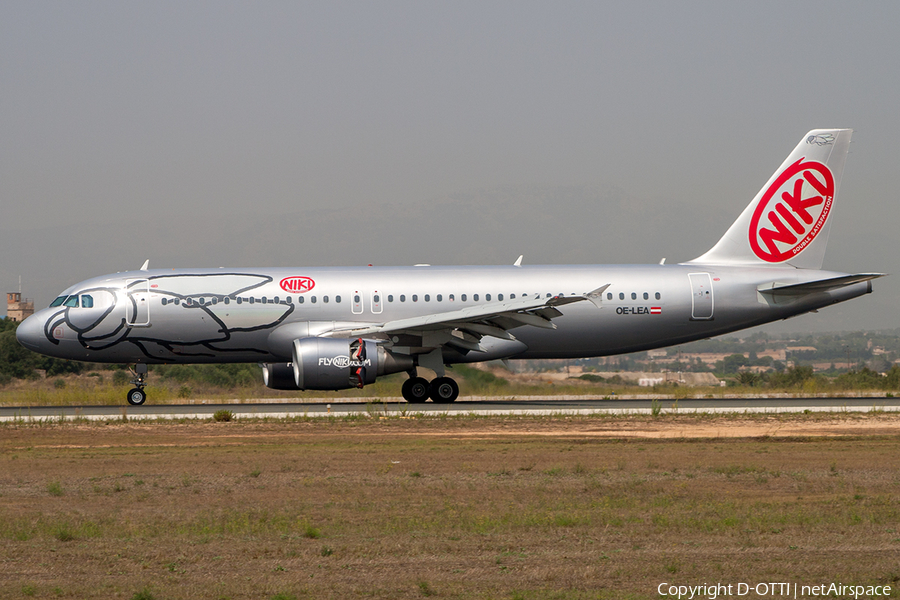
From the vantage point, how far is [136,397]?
2786 centimetres

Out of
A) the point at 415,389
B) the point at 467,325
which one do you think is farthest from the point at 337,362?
the point at 467,325

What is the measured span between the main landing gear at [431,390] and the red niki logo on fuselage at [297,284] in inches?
149

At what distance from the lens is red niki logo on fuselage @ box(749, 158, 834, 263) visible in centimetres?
3012

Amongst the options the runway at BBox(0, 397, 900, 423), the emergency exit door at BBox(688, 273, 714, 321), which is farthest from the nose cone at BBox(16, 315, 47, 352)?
the emergency exit door at BBox(688, 273, 714, 321)

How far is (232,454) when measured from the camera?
1595 centimetres

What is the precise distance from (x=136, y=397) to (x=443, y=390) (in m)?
8.75

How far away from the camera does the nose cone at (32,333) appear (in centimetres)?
2686

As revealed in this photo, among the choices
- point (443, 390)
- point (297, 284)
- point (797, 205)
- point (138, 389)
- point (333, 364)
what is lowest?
point (443, 390)

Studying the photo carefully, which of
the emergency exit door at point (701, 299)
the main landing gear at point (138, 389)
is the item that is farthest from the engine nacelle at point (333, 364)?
the emergency exit door at point (701, 299)

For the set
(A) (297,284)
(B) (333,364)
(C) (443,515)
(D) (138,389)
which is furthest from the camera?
(D) (138,389)

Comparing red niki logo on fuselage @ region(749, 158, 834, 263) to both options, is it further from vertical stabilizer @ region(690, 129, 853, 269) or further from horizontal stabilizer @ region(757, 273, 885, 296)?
horizontal stabilizer @ region(757, 273, 885, 296)

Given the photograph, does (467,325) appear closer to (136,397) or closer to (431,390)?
(431,390)

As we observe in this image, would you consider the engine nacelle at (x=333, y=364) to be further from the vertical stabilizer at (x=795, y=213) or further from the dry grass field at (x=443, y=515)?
the vertical stabilizer at (x=795, y=213)

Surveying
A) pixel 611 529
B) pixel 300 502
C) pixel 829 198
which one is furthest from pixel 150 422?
pixel 829 198
